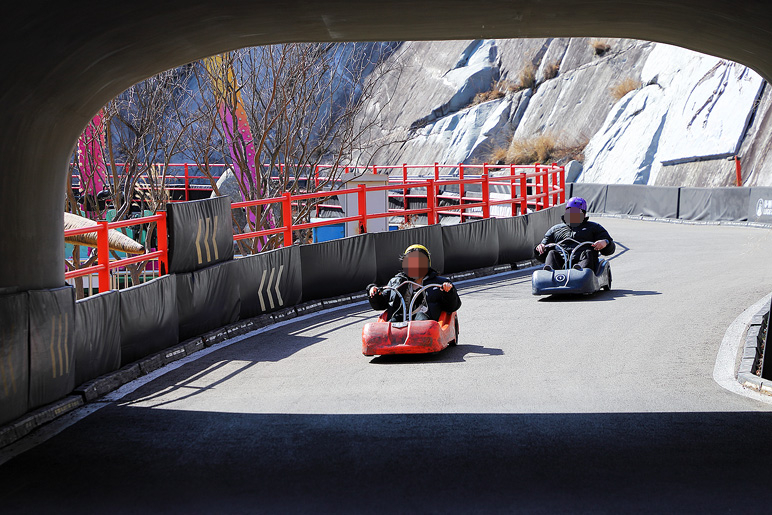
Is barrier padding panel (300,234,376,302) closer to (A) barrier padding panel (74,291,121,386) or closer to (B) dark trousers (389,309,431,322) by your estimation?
(B) dark trousers (389,309,431,322)

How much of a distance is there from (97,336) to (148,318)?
3.85 ft

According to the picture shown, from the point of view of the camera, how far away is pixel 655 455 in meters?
6.64

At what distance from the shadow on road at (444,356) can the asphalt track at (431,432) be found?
2.4 inches

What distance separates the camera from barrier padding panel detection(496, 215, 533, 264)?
19156mm

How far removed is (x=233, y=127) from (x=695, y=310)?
9.79 m

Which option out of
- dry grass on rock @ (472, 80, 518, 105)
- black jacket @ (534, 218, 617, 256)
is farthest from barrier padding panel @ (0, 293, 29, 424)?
dry grass on rock @ (472, 80, 518, 105)

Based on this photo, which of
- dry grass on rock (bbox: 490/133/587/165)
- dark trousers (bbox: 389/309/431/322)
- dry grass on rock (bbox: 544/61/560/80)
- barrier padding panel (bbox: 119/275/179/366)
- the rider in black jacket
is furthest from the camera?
dry grass on rock (bbox: 544/61/560/80)

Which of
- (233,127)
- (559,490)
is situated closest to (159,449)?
(559,490)

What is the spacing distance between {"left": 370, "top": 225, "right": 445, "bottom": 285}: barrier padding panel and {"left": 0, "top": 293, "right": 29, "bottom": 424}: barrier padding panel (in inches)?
334

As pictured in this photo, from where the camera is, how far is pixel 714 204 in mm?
29125

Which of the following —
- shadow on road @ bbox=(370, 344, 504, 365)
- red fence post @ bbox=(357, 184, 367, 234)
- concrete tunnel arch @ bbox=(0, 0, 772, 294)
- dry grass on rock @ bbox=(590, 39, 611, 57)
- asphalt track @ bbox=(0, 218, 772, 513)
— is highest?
dry grass on rock @ bbox=(590, 39, 611, 57)

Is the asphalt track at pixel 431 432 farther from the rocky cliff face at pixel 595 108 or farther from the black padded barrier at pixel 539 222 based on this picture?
the rocky cliff face at pixel 595 108

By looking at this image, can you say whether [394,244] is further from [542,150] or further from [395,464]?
[542,150]

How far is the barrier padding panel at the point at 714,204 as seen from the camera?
28.1 m
